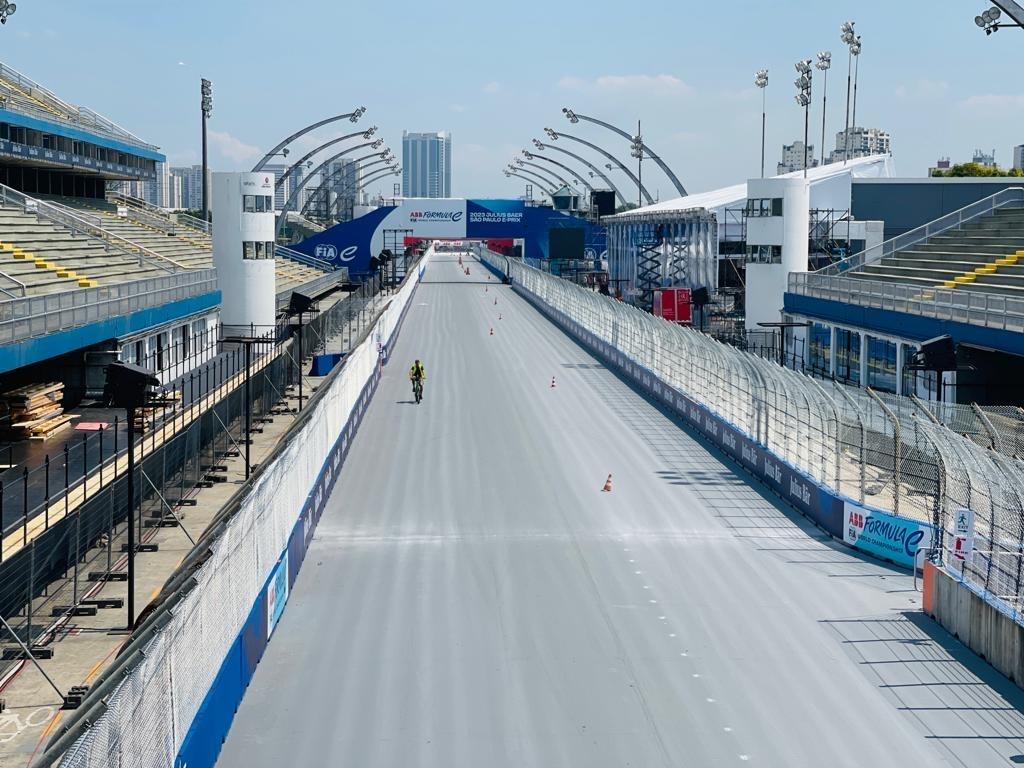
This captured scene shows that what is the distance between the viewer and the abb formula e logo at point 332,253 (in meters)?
79.9

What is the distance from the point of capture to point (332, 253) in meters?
80.2

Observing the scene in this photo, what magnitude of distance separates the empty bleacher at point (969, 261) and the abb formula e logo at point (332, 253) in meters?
41.1

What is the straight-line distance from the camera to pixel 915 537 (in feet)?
61.9

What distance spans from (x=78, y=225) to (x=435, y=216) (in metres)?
45.2

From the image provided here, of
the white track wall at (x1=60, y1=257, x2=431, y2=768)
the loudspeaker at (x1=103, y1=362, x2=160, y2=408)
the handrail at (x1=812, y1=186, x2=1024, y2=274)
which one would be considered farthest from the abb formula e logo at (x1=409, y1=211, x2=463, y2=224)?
the loudspeaker at (x1=103, y1=362, x2=160, y2=408)

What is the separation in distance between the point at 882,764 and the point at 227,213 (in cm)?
3281

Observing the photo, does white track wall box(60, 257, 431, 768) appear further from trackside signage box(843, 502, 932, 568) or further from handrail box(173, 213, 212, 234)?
handrail box(173, 213, 212, 234)

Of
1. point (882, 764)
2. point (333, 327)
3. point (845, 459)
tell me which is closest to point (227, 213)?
point (333, 327)

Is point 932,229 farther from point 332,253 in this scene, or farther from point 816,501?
point 332,253

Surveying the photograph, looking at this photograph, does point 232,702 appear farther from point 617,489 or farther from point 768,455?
point 768,455

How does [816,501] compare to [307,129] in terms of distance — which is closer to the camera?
[816,501]

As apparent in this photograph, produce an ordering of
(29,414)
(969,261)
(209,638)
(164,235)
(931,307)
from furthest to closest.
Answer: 1. (164,235)
2. (969,261)
3. (931,307)
4. (29,414)
5. (209,638)

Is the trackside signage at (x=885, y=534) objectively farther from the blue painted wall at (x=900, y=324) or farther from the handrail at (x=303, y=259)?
the handrail at (x=303, y=259)

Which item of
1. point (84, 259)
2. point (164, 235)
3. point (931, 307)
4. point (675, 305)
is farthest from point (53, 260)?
point (675, 305)
